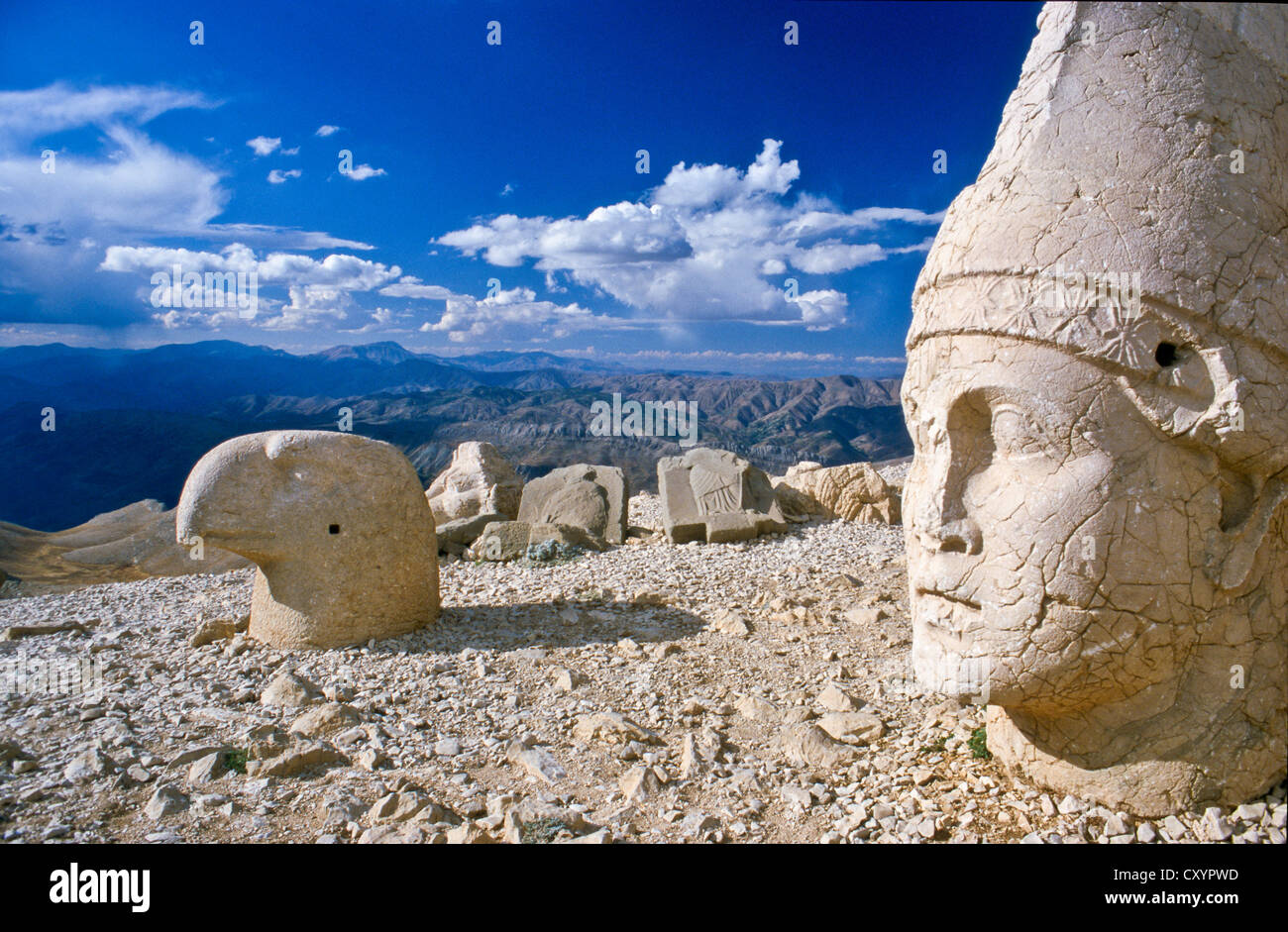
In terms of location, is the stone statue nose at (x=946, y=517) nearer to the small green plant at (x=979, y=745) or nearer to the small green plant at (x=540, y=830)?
the small green plant at (x=979, y=745)

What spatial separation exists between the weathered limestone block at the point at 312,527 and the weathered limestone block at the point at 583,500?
3511mm

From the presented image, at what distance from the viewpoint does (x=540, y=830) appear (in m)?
3.31

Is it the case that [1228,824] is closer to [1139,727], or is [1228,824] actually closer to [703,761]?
[1139,727]

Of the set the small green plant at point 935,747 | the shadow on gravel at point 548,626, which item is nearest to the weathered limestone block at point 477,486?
the shadow on gravel at point 548,626

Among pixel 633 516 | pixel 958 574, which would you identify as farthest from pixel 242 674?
pixel 633 516

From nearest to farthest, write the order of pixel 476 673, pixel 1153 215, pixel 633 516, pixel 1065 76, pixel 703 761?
pixel 1153 215, pixel 1065 76, pixel 703 761, pixel 476 673, pixel 633 516

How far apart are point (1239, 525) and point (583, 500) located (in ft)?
23.9

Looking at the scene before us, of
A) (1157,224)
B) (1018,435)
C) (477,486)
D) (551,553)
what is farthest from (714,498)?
(1157,224)

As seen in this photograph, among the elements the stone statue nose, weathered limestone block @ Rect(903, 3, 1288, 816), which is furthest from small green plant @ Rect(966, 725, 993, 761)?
the stone statue nose

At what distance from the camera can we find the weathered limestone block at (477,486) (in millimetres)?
10305

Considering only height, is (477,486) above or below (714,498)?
above

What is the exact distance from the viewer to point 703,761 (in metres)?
3.88

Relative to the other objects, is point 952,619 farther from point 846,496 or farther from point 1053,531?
point 846,496
